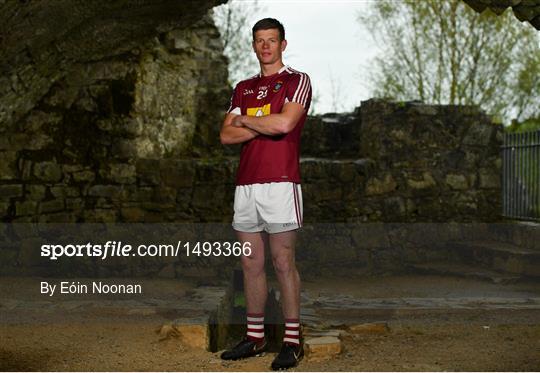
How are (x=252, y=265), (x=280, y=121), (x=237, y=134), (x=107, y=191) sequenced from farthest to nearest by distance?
(x=107, y=191), (x=252, y=265), (x=237, y=134), (x=280, y=121)

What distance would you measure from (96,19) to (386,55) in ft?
25.0

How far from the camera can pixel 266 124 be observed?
11.7 feet

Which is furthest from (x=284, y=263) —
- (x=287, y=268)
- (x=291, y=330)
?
(x=291, y=330)

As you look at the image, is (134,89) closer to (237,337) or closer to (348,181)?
(348,181)

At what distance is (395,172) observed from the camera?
26.5 ft

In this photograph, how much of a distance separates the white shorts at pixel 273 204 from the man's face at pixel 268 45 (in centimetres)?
64

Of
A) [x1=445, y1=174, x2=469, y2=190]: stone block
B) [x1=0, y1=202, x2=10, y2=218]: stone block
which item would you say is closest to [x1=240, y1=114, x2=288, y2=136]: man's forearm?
[x1=0, y1=202, x2=10, y2=218]: stone block

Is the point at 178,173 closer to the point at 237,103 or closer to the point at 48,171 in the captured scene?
the point at 48,171

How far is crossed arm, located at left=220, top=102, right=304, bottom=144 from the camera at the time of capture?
3.55 metres

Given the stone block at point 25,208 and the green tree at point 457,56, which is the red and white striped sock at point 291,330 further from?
the green tree at point 457,56

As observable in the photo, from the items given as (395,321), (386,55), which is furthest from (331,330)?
(386,55)

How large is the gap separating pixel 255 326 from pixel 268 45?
149cm

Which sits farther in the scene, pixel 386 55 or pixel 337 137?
pixel 386 55

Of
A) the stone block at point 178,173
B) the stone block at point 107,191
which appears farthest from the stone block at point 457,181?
the stone block at point 107,191
